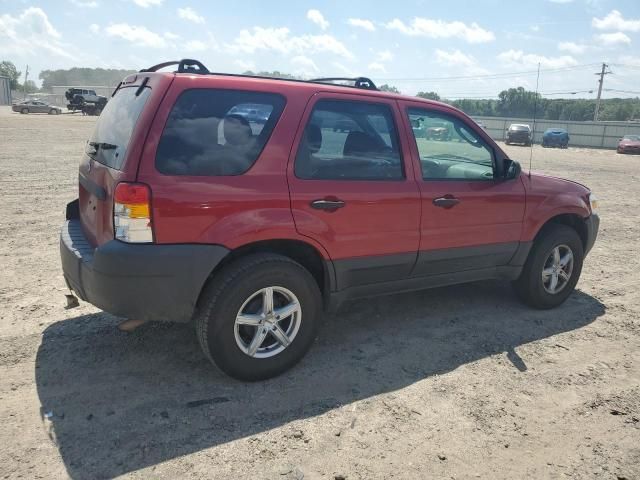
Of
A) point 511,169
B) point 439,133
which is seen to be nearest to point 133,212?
point 439,133

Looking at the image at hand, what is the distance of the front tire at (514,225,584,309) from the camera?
466 centimetres

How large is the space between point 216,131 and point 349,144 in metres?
0.99

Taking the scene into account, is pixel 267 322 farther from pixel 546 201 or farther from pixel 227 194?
pixel 546 201

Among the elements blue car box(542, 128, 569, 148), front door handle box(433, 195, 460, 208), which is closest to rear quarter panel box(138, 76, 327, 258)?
front door handle box(433, 195, 460, 208)

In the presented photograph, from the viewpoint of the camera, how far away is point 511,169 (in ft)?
14.0

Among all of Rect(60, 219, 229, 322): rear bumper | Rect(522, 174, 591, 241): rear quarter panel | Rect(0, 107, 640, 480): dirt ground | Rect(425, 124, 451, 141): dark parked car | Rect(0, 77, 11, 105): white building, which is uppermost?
Rect(0, 77, 11, 105): white building

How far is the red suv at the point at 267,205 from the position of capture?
2.92 m

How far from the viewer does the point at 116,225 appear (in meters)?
2.89

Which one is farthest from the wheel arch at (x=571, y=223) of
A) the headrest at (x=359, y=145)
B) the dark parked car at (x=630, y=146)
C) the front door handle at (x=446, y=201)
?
the dark parked car at (x=630, y=146)

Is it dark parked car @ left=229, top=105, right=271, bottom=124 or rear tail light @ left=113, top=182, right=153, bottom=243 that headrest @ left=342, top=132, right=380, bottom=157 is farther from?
rear tail light @ left=113, top=182, right=153, bottom=243

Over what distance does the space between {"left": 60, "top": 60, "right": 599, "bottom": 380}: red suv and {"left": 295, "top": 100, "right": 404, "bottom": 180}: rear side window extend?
0.03 feet

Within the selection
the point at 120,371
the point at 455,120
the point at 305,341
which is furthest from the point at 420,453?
the point at 455,120

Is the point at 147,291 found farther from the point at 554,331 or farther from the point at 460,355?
the point at 554,331

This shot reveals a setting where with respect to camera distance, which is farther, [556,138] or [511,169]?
[556,138]
